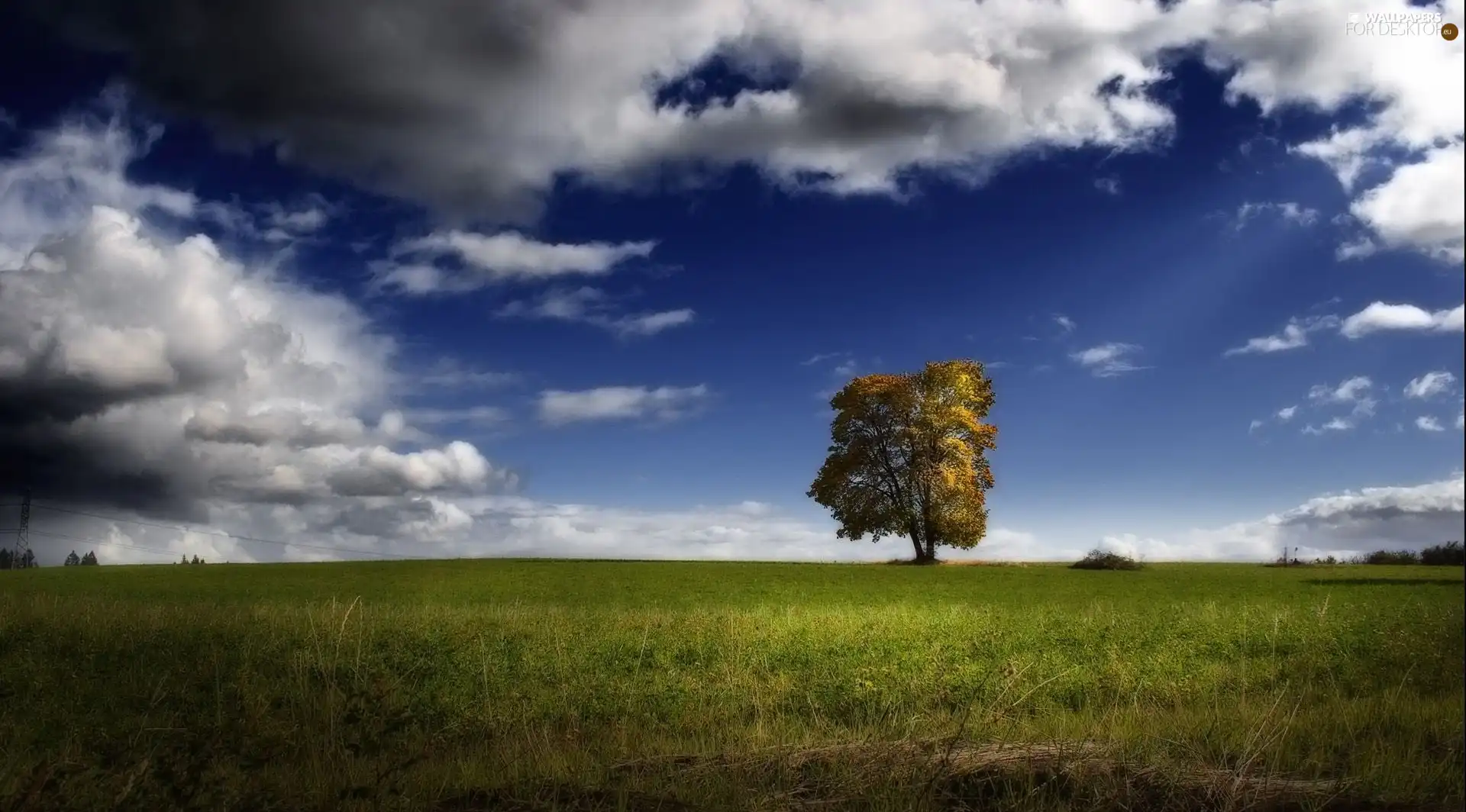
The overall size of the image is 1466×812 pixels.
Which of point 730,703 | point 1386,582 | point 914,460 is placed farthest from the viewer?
point 914,460

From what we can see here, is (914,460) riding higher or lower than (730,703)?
higher

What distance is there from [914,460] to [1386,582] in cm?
2507

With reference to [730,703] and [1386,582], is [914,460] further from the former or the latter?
[730,703]

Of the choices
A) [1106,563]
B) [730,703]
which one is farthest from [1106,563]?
[730,703]

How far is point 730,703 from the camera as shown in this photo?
543 inches

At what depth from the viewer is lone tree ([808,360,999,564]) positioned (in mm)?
54906

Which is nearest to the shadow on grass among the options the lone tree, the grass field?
the grass field

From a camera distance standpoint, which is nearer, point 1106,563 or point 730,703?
point 730,703

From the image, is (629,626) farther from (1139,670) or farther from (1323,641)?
(1323,641)

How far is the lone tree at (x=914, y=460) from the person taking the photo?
54906 millimetres

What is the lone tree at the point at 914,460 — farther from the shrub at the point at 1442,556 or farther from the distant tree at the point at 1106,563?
the shrub at the point at 1442,556

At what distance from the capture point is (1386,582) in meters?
37.7

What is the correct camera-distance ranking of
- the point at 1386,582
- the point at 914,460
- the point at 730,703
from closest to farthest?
the point at 730,703, the point at 1386,582, the point at 914,460

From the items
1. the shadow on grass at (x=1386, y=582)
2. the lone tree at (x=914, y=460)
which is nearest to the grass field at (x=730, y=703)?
the shadow on grass at (x=1386, y=582)
